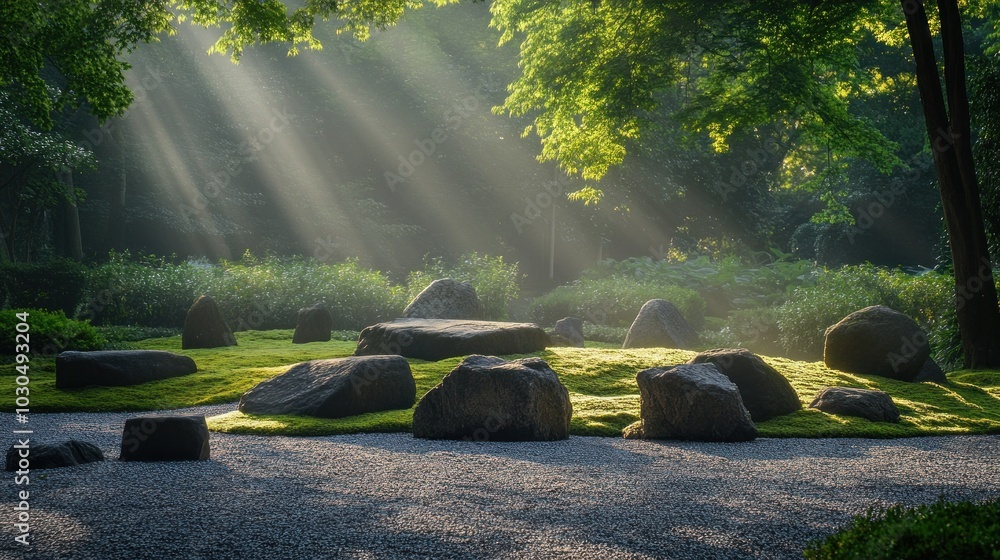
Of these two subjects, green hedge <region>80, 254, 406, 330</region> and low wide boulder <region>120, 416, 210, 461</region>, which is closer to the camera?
low wide boulder <region>120, 416, 210, 461</region>

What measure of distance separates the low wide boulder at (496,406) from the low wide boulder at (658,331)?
9350 millimetres

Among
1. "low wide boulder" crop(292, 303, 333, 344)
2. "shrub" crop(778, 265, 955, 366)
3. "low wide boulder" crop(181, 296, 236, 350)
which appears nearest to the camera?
"low wide boulder" crop(181, 296, 236, 350)

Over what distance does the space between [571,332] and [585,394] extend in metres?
7.00

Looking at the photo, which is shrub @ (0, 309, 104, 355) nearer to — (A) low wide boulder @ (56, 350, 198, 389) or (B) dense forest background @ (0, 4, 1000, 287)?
(A) low wide boulder @ (56, 350, 198, 389)

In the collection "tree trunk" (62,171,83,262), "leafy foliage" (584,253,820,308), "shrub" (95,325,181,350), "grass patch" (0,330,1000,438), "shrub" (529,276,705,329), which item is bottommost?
"grass patch" (0,330,1000,438)

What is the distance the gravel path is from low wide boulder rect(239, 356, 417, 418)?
45.1 inches

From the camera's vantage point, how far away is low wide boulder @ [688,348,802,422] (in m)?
9.56

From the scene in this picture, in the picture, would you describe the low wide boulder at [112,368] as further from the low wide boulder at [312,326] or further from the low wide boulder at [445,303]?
the low wide boulder at [445,303]

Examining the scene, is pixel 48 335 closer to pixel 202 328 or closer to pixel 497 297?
pixel 202 328

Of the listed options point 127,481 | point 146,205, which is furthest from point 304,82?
point 127,481

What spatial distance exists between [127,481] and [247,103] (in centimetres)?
2960

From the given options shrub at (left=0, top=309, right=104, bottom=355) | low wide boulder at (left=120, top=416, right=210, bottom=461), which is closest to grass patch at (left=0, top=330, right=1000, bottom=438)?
shrub at (left=0, top=309, right=104, bottom=355)

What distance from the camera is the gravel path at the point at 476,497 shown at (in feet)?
14.2

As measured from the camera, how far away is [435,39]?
3666 centimetres
